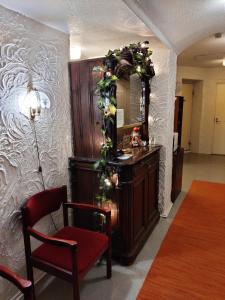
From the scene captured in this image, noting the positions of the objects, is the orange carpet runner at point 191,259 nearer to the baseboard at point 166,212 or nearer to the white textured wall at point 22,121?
the baseboard at point 166,212

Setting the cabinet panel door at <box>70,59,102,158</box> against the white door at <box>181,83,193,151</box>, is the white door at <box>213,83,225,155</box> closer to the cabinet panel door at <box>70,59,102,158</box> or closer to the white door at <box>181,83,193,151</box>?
the white door at <box>181,83,193,151</box>

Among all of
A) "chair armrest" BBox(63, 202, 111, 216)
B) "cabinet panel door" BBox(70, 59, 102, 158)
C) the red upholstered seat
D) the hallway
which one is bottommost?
the hallway

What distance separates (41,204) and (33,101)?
0.83 metres

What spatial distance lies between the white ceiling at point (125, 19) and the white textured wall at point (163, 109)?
0.21m

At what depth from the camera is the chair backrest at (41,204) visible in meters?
1.76

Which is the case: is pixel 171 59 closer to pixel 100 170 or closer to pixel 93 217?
pixel 100 170

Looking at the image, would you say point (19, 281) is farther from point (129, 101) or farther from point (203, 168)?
point (203, 168)

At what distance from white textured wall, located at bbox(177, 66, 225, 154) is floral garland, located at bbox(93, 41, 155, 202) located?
386 cm

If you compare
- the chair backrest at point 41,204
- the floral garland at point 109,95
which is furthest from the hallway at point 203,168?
the chair backrest at point 41,204

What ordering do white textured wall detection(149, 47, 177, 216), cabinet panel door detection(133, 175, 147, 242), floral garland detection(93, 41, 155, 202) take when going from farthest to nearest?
1. white textured wall detection(149, 47, 177, 216)
2. cabinet panel door detection(133, 175, 147, 242)
3. floral garland detection(93, 41, 155, 202)

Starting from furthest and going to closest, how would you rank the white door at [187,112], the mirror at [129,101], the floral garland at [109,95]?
the white door at [187,112]
the mirror at [129,101]
the floral garland at [109,95]

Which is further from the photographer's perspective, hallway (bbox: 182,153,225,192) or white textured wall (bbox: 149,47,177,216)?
hallway (bbox: 182,153,225,192)

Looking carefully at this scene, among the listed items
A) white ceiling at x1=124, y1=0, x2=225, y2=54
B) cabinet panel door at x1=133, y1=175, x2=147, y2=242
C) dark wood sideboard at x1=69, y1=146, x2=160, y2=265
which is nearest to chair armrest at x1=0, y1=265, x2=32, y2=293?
dark wood sideboard at x1=69, y1=146, x2=160, y2=265

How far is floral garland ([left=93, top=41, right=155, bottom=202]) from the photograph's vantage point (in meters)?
2.05
